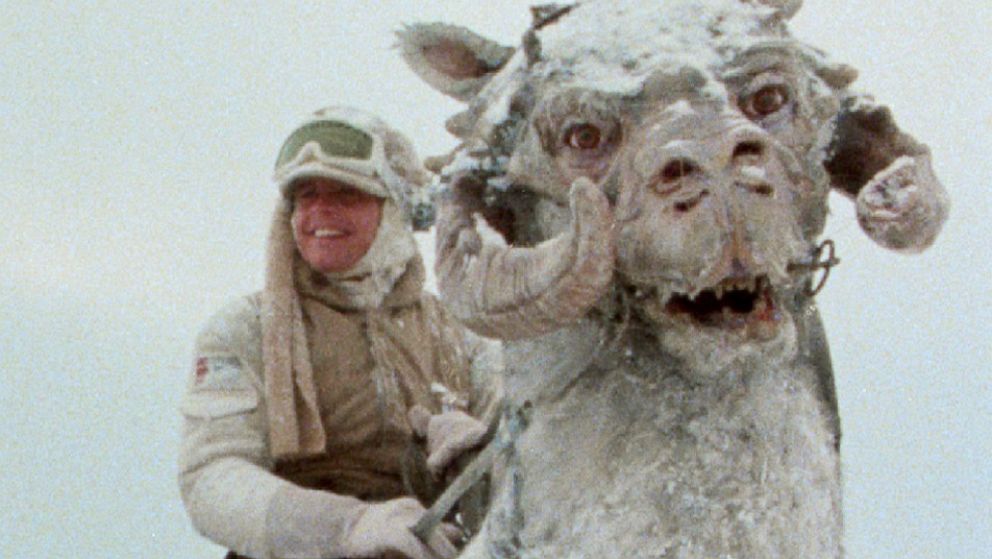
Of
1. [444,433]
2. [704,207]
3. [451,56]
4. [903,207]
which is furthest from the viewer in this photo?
[444,433]

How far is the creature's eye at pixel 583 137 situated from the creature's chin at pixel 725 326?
37cm

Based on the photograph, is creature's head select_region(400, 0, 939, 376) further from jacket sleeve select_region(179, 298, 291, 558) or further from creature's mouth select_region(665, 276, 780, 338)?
jacket sleeve select_region(179, 298, 291, 558)

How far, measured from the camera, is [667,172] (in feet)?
A: 12.4

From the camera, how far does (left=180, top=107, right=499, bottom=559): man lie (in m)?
5.46

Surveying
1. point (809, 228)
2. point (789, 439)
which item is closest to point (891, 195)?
point (809, 228)

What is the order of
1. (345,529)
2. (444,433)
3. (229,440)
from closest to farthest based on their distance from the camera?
(345,529) → (444,433) → (229,440)

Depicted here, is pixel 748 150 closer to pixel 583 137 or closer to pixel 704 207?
pixel 704 207

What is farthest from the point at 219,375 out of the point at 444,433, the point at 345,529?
the point at 345,529

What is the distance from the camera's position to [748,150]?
3795 mm

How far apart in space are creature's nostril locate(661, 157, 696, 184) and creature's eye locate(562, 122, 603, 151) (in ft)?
0.89

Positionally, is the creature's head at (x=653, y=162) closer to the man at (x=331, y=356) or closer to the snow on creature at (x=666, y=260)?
the snow on creature at (x=666, y=260)

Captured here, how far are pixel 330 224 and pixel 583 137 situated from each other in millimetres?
1803

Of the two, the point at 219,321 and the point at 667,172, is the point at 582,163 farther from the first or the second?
the point at 219,321

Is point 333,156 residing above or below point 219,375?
above
